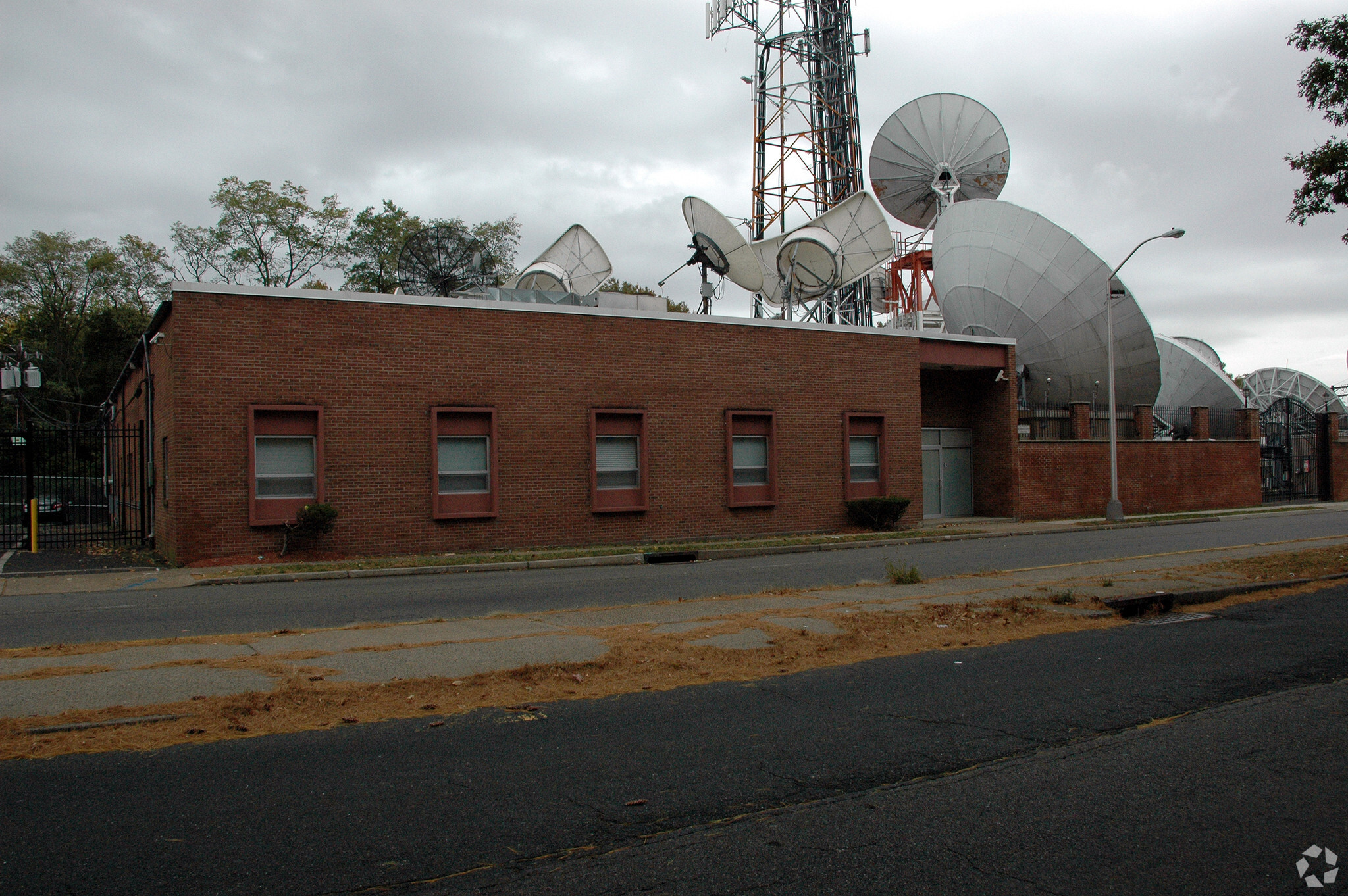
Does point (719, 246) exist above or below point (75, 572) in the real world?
above

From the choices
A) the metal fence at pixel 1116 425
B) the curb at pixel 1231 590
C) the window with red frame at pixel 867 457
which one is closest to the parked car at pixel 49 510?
the window with red frame at pixel 867 457

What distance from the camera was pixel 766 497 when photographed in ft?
79.1

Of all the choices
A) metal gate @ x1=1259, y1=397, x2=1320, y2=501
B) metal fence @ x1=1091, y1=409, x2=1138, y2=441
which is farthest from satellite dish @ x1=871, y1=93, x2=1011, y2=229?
metal gate @ x1=1259, y1=397, x2=1320, y2=501

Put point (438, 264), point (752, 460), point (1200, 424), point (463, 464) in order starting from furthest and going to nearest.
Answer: point (1200, 424) → point (752, 460) → point (438, 264) → point (463, 464)

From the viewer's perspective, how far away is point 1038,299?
30.9 meters

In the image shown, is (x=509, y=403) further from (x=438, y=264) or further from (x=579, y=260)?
(x=579, y=260)

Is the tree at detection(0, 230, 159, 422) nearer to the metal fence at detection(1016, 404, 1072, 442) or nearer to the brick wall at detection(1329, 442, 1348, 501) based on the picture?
the metal fence at detection(1016, 404, 1072, 442)

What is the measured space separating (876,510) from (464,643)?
17.5 meters

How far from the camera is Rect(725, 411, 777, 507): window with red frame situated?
23.6 meters

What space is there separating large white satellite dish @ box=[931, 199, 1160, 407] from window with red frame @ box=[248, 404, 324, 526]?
21.3m

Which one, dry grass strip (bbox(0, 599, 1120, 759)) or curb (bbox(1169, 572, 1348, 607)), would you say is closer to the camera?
dry grass strip (bbox(0, 599, 1120, 759))

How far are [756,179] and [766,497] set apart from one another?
1127 inches
